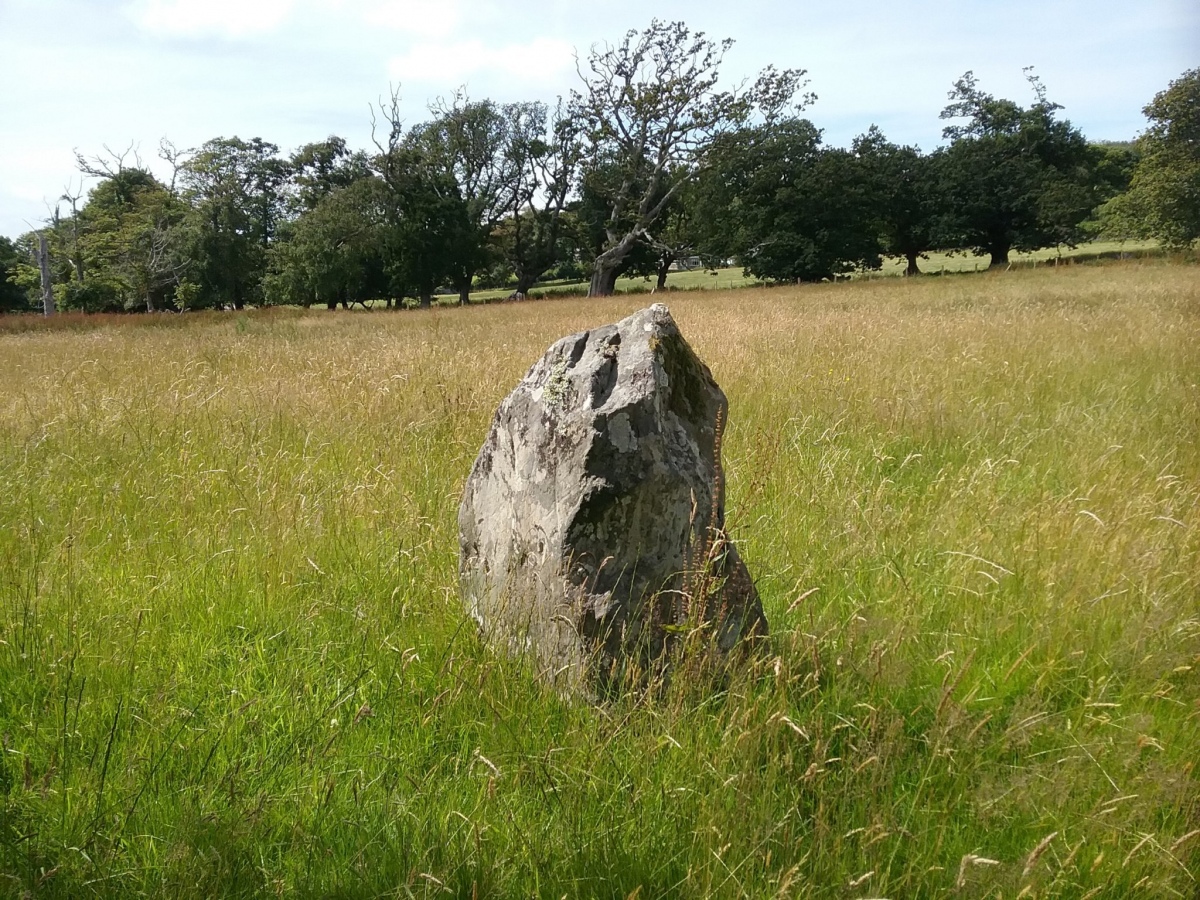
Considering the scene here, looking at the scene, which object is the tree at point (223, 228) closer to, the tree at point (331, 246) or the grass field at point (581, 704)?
the tree at point (331, 246)

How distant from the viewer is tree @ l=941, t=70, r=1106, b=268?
128ft

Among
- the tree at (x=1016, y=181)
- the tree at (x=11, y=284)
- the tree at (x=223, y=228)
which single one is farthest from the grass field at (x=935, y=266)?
the tree at (x=11, y=284)

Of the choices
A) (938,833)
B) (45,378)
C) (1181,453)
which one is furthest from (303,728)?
(45,378)

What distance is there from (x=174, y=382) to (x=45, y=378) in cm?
178

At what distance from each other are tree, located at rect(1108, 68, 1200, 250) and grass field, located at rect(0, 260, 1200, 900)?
26351 mm

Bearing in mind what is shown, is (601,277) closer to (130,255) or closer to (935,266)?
(130,255)

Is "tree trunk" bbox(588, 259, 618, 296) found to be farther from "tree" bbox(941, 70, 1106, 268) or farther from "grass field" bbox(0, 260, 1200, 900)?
"grass field" bbox(0, 260, 1200, 900)

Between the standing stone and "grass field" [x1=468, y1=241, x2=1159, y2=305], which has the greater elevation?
"grass field" [x1=468, y1=241, x2=1159, y2=305]

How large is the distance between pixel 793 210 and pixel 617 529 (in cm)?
4239

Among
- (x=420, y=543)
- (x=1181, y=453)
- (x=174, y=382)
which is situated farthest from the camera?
(x=174, y=382)

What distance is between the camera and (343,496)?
11.7 ft

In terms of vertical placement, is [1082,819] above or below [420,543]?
below

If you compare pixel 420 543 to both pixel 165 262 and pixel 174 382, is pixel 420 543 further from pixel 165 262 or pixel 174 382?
pixel 165 262

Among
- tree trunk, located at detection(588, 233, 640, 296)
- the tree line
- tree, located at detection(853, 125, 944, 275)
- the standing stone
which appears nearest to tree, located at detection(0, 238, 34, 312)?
the tree line
